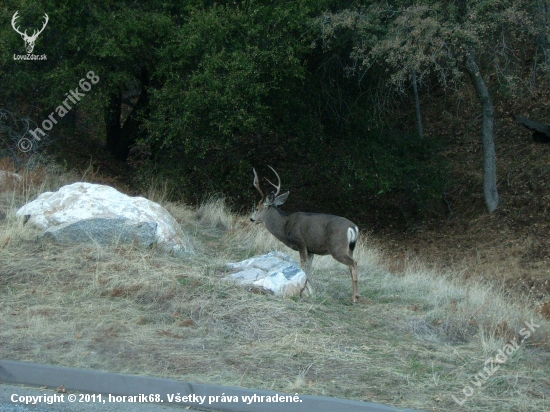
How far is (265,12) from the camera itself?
16.6 m

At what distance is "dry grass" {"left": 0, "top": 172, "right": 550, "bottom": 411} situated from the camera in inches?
255

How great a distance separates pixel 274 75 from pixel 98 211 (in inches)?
273

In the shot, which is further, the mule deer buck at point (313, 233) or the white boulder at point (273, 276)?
the mule deer buck at point (313, 233)

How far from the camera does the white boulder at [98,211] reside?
36.1 ft

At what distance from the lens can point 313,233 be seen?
10867mm

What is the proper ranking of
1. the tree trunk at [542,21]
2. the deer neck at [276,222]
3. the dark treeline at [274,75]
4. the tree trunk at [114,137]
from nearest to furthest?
the deer neck at [276,222] → the dark treeline at [274,75] → the tree trunk at [542,21] → the tree trunk at [114,137]

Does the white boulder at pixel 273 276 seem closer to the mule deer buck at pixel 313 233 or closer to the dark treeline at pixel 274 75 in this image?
the mule deer buck at pixel 313 233

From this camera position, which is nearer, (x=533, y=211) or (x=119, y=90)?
(x=119, y=90)

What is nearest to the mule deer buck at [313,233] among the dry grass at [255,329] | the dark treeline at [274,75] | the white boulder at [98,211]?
the dry grass at [255,329]

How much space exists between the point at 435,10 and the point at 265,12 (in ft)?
12.5

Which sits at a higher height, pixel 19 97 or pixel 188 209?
pixel 19 97

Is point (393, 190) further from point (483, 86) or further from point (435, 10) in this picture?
point (435, 10)

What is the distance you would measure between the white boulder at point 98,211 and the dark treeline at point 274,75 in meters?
5.30

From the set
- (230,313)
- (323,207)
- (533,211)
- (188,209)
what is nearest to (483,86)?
(533,211)
